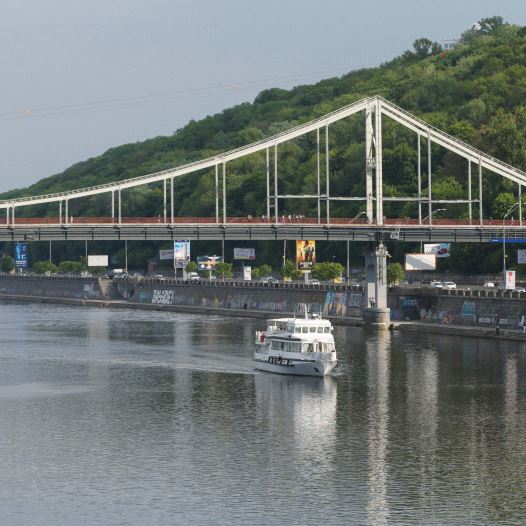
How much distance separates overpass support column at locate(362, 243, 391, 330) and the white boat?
101ft

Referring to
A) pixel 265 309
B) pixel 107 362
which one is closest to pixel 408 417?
pixel 107 362

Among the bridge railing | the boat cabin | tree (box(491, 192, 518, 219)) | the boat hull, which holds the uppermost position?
tree (box(491, 192, 518, 219))

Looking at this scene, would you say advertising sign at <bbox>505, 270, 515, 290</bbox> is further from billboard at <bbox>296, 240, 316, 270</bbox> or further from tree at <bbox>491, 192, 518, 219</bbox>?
tree at <bbox>491, 192, 518, 219</bbox>

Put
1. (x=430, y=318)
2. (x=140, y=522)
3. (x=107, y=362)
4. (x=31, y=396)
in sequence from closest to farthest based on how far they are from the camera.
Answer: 1. (x=140, y=522)
2. (x=31, y=396)
3. (x=107, y=362)
4. (x=430, y=318)

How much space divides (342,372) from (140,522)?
45.8 m

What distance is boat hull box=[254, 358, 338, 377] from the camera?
99.8 metres

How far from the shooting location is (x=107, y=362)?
114562 mm

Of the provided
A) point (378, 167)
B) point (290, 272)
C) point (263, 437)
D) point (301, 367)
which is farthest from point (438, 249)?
point (263, 437)

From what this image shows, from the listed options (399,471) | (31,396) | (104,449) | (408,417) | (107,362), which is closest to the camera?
(399,471)

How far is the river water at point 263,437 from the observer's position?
60.4 metres

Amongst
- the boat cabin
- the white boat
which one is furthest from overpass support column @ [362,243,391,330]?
the boat cabin

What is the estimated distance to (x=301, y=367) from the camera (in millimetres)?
101188

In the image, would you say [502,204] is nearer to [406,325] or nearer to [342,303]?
[342,303]

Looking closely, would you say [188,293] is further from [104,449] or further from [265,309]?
[104,449]
